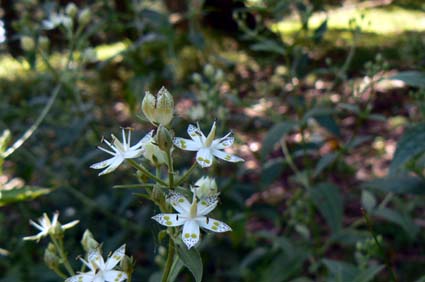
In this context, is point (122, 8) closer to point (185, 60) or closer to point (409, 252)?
point (185, 60)

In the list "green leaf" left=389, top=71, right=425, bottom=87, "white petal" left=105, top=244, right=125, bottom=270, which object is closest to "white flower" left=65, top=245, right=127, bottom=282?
"white petal" left=105, top=244, right=125, bottom=270

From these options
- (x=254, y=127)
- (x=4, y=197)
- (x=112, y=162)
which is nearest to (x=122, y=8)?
(x=254, y=127)

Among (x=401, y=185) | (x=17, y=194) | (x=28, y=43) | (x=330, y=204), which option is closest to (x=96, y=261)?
(x=17, y=194)

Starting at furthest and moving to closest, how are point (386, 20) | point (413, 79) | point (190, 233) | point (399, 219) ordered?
point (386, 20) < point (399, 219) < point (413, 79) < point (190, 233)

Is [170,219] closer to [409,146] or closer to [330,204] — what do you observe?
[409,146]

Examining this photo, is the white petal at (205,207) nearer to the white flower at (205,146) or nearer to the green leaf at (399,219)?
the white flower at (205,146)

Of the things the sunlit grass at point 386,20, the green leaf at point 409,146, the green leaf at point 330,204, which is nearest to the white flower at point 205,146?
the green leaf at point 409,146
